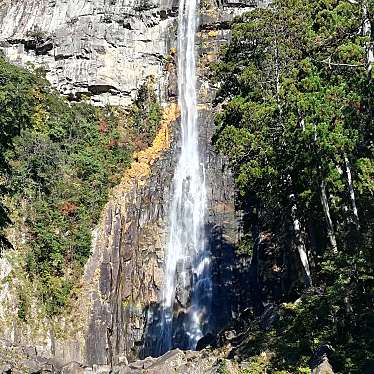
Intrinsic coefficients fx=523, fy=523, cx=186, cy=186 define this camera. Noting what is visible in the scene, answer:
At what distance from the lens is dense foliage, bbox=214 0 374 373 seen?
11719 mm

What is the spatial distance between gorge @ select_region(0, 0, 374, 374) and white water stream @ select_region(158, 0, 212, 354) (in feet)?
0.28

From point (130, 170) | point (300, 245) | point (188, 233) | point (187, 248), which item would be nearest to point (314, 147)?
point (300, 245)

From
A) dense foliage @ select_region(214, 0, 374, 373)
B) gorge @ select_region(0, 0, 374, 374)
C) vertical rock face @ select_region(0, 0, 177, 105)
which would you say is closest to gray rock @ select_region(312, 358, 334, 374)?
gorge @ select_region(0, 0, 374, 374)

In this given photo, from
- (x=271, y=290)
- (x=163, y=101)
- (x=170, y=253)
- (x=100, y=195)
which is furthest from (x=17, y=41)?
(x=271, y=290)

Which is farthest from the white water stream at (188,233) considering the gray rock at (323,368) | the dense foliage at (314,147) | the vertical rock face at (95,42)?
the gray rock at (323,368)

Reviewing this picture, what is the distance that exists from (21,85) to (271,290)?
666 inches

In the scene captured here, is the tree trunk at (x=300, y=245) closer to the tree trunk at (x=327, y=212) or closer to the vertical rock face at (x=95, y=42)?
the tree trunk at (x=327, y=212)

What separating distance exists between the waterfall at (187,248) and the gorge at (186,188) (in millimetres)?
79

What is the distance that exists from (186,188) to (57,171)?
272 inches

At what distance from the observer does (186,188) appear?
28531 millimetres

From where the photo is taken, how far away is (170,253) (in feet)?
83.9

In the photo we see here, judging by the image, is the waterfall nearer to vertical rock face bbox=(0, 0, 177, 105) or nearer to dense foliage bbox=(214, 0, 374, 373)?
vertical rock face bbox=(0, 0, 177, 105)

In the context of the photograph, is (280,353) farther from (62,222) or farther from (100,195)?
(100,195)

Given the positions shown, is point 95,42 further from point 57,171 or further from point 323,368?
point 323,368
